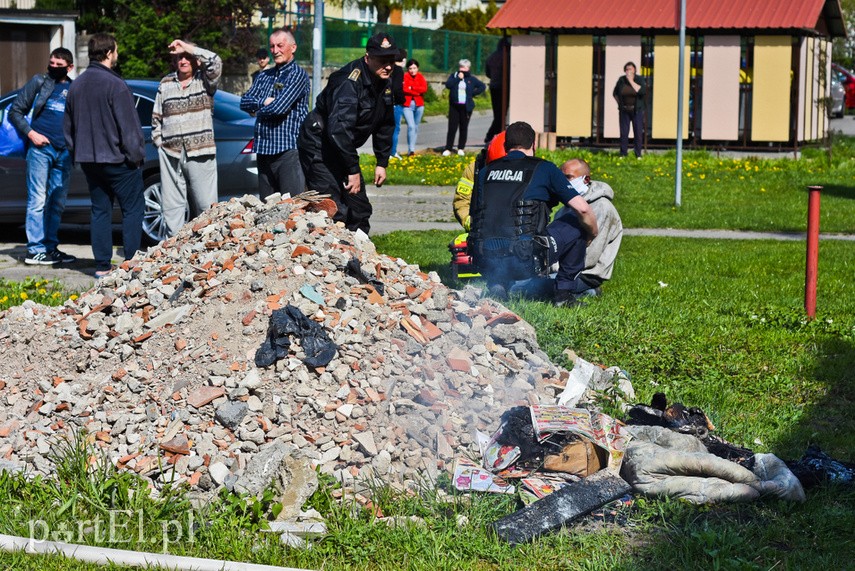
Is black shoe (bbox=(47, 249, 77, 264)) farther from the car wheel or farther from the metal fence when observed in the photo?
the metal fence

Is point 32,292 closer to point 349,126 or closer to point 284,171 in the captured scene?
point 284,171

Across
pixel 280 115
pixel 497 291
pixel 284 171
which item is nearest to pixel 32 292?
pixel 284 171

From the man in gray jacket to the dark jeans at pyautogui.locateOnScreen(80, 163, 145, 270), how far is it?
3606 millimetres

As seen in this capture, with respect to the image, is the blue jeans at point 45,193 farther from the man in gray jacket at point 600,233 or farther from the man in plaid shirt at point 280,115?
the man in gray jacket at point 600,233

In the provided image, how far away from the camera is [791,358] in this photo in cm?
782

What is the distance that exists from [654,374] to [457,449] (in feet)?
6.93

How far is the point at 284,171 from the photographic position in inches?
375

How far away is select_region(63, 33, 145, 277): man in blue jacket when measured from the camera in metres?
9.93

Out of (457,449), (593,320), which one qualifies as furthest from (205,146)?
(457,449)

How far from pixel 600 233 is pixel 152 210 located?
4744 mm

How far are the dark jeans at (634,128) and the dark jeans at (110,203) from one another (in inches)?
514

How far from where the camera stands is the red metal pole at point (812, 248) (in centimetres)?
853

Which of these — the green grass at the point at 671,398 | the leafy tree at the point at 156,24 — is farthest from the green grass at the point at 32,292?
the leafy tree at the point at 156,24

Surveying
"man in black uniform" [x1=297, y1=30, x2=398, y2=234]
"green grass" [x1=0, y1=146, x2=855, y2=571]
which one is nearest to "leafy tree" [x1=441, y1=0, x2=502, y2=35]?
"green grass" [x1=0, y1=146, x2=855, y2=571]
